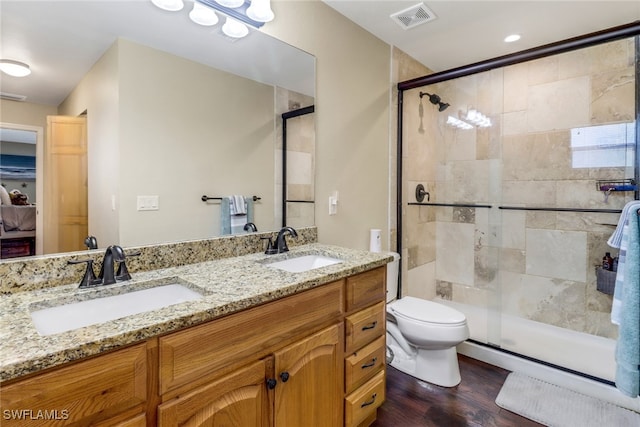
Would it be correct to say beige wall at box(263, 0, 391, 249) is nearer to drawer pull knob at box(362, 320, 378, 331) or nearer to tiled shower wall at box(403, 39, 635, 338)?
tiled shower wall at box(403, 39, 635, 338)

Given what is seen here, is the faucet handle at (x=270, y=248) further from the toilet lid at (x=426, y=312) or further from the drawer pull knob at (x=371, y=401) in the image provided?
the toilet lid at (x=426, y=312)

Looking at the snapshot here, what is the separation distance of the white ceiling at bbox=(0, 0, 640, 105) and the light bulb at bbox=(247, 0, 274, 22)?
86 mm

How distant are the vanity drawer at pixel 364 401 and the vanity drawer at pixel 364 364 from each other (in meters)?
0.03

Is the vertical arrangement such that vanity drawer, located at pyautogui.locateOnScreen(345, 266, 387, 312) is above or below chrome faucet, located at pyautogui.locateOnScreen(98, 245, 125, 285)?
below

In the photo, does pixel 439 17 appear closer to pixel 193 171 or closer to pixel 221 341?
pixel 193 171

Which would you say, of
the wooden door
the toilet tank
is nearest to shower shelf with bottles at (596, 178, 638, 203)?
the toilet tank

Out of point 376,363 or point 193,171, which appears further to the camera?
point 376,363

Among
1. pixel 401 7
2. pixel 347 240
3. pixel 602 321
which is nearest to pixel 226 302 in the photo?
pixel 347 240

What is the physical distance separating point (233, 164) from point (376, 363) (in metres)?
1.23

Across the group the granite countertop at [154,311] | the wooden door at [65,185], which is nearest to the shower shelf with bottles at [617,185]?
the granite countertop at [154,311]

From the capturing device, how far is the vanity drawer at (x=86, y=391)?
2.08 ft

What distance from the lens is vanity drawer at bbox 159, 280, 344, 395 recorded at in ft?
2.79

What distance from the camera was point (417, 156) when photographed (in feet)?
9.45

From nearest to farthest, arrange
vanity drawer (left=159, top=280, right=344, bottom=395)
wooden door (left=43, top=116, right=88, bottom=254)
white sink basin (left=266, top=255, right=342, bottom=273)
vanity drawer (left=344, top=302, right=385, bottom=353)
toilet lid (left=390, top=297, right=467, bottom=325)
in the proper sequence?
vanity drawer (left=159, top=280, right=344, bottom=395), wooden door (left=43, top=116, right=88, bottom=254), vanity drawer (left=344, top=302, right=385, bottom=353), white sink basin (left=266, top=255, right=342, bottom=273), toilet lid (left=390, top=297, right=467, bottom=325)
